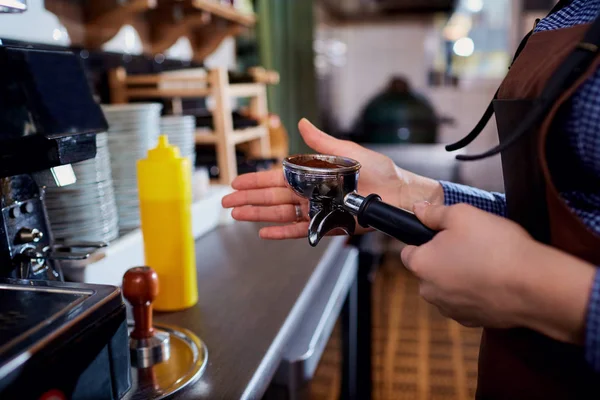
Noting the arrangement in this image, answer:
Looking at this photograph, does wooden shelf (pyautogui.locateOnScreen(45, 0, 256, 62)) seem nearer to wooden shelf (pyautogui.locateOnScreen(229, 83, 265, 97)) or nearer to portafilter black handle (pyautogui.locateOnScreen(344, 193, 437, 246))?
wooden shelf (pyautogui.locateOnScreen(229, 83, 265, 97))

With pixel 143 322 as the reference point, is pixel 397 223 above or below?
above

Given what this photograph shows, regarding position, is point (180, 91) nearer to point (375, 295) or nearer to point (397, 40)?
point (375, 295)

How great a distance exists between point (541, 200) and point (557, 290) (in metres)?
0.16

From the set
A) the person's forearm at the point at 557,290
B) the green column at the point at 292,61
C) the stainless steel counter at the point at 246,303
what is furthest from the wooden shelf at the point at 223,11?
the person's forearm at the point at 557,290

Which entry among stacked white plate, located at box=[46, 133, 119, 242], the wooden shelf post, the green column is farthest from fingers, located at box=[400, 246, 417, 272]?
the green column

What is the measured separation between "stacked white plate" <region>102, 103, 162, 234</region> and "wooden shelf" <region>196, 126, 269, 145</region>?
1.72 ft

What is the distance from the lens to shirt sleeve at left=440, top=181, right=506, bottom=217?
923 millimetres

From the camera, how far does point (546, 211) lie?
701 mm

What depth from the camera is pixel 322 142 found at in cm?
101

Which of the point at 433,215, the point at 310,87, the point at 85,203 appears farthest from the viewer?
the point at 310,87

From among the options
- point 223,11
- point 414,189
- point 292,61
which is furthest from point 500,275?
point 292,61

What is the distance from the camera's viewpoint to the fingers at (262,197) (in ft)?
3.29

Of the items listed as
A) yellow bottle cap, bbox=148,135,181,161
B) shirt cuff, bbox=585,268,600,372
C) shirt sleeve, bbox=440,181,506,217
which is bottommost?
shirt cuff, bbox=585,268,600,372

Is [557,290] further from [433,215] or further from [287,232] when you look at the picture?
[287,232]
